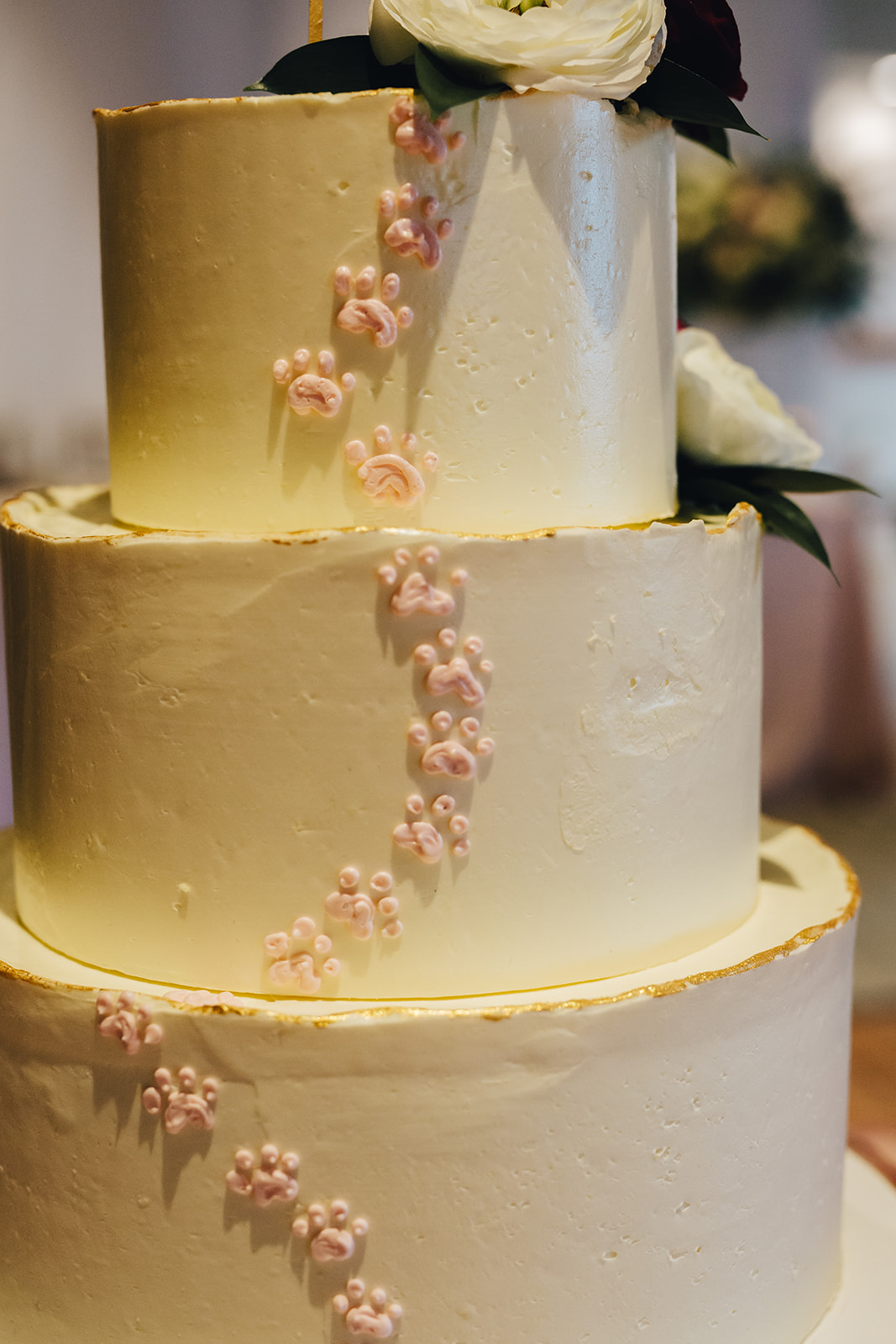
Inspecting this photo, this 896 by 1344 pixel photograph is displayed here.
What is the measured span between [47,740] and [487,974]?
40cm

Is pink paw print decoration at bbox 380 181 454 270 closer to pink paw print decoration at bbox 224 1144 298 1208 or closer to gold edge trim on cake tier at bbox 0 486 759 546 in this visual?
gold edge trim on cake tier at bbox 0 486 759 546

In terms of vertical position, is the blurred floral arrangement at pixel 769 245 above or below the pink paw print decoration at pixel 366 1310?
above

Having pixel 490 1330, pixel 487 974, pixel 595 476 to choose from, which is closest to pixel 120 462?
pixel 595 476

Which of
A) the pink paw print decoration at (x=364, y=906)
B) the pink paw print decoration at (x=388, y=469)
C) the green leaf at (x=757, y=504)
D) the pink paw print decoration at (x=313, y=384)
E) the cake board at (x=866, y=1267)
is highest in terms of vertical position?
the pink paw print decoration at (x=313, y=384)

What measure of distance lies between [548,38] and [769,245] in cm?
328

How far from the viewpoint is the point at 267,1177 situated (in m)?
0.87

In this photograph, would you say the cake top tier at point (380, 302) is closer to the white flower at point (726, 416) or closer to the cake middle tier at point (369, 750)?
the cake middle tier at point (369, 750)

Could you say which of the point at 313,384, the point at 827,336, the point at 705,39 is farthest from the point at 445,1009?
the point at 827,336

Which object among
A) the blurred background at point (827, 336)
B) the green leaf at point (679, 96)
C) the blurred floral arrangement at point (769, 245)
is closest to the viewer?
the green leaf at point (679, 96)

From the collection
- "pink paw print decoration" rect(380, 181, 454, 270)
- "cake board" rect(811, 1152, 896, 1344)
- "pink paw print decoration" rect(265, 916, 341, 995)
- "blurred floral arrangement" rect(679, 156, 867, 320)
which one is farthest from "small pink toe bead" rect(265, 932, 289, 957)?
"blurred floral arrangement" rect(679, 156, 867, 320)

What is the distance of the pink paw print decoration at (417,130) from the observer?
87cm

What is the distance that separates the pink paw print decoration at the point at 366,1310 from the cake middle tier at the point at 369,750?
204 mm

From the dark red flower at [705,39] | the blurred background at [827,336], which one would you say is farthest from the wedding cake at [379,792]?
the blurred background at [827,336]

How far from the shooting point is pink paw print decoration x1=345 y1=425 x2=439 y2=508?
905 mm
